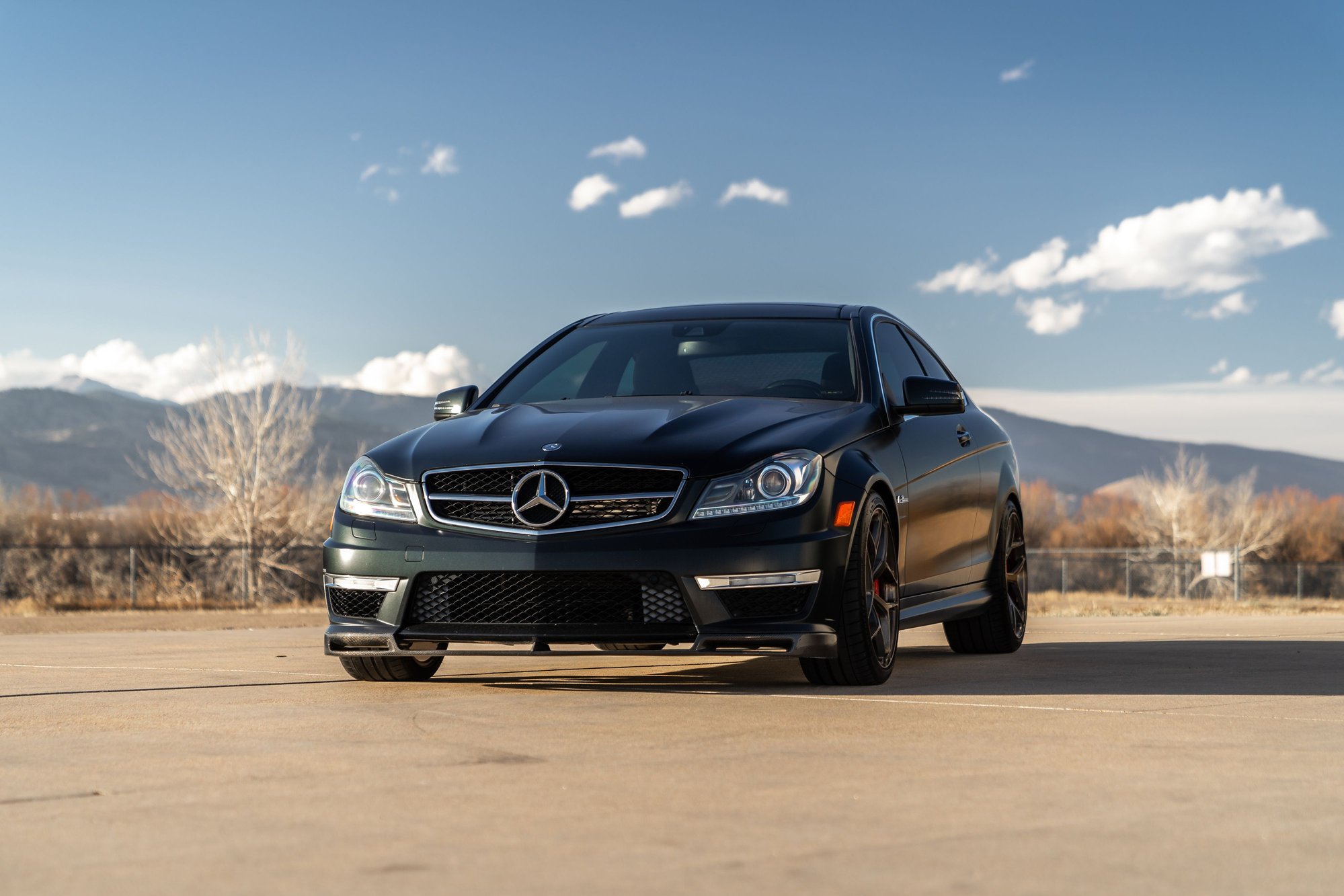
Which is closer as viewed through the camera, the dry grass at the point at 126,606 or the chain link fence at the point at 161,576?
the dry grass at the point at 126,606

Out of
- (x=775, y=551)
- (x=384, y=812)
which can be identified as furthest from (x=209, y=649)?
(x=384, y=812)

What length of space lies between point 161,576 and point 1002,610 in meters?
27.6

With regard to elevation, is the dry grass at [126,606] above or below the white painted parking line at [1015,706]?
below

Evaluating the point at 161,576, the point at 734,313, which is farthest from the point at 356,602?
the point at 161,576

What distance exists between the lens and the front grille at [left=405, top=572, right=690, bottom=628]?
6.50 metres

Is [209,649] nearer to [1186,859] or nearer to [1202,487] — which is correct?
[1186,859]

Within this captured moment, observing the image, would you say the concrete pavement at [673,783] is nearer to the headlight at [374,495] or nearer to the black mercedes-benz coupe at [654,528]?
the black mercedes-benz coupe at [654,528]

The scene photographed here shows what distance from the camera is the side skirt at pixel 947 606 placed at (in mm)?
7772

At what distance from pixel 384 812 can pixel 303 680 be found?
3.88 meters

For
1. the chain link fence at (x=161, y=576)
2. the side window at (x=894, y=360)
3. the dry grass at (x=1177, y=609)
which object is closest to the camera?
the side window at (x=894, y=360)

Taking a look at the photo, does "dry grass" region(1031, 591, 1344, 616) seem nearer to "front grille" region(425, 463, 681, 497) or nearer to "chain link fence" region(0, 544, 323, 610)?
"front grille" region(425, 463, 681, 497)

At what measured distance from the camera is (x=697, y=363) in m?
8.26

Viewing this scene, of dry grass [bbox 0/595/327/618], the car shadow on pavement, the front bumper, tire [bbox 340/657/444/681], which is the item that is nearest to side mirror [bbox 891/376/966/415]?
the front bumper

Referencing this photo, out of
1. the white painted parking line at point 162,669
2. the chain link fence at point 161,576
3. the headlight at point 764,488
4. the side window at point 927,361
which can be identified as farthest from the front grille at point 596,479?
the chain link fence at point 161,576
